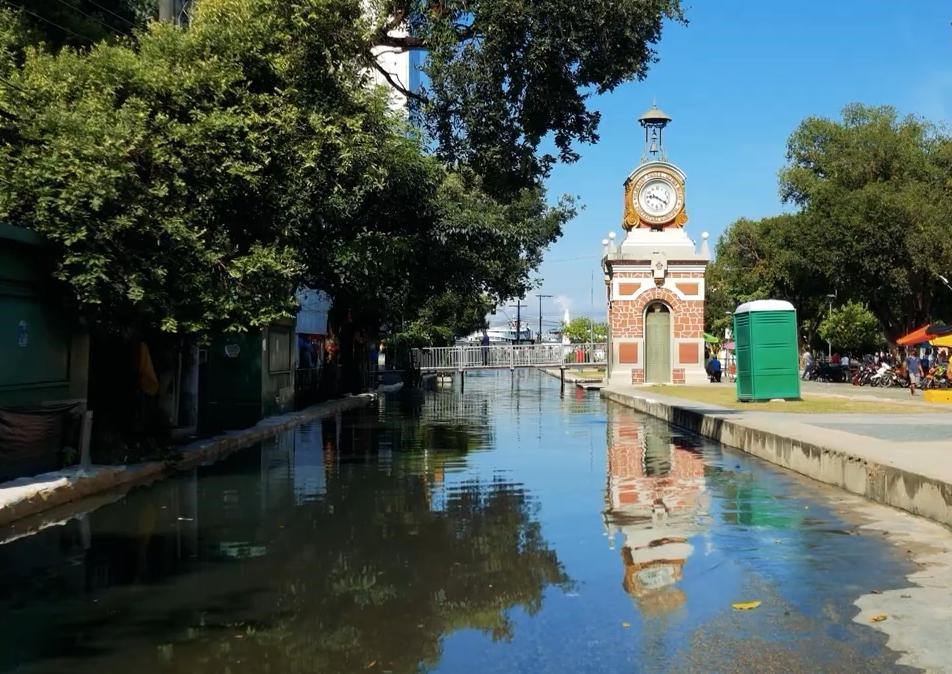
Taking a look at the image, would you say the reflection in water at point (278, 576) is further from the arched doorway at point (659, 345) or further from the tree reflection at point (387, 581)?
the arched doorway at point (659, 345)

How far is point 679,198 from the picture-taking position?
147ft

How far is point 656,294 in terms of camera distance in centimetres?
4412

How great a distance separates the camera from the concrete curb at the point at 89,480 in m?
10.5

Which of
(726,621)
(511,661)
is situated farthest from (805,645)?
(511,661)

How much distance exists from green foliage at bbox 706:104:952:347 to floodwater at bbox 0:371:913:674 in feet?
101

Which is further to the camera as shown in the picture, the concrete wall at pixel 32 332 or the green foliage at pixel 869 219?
the green foliage at pixel 869 219

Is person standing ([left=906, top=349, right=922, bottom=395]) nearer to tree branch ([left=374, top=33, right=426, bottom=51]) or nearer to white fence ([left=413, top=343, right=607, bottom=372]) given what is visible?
white fence ([left=413, top=343, right=607, bottom=372])

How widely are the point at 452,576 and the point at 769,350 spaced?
67.2 ft

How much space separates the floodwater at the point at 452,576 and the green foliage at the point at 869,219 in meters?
30.9

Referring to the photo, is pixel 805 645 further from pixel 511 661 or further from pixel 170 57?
pixel 170 57

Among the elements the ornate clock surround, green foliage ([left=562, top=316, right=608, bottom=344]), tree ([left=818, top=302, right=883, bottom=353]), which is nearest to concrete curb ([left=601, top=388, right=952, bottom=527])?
the ornate clock surround

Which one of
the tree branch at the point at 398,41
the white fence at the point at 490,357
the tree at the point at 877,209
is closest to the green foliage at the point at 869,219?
the tree at the point at 877,209

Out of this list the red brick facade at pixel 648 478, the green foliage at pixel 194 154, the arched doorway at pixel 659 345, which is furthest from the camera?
the arched doorway at pixel 659 345

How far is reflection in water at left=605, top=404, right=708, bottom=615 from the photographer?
23.7ft
